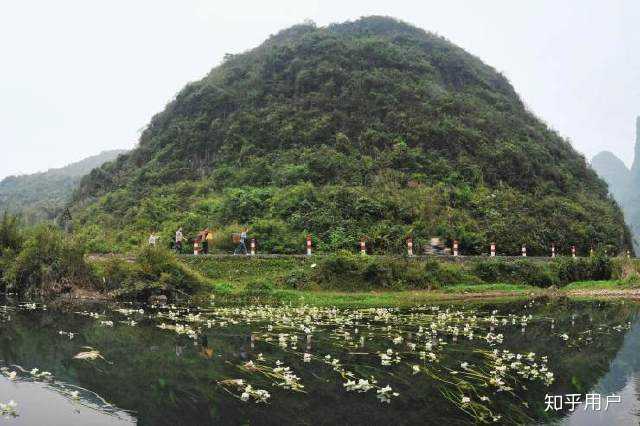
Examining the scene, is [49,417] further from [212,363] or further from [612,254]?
[612,254]

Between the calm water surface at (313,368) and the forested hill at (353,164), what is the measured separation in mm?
15291

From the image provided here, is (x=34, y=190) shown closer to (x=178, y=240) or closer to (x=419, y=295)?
(x=178, y=240)

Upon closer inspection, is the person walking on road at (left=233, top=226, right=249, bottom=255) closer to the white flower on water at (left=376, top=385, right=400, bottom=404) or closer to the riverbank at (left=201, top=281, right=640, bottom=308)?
the riverbank at (left=201, top=281, right=640, bottom=308)

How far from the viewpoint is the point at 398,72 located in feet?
191

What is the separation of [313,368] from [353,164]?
112 ft

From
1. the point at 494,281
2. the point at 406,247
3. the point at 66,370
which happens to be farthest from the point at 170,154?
the point at 66,370

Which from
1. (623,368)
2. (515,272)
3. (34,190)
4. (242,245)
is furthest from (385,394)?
(34,190)

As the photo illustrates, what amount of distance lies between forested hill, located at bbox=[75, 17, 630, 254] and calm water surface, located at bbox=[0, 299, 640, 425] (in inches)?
602

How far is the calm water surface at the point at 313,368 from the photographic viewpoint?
8.07 metres

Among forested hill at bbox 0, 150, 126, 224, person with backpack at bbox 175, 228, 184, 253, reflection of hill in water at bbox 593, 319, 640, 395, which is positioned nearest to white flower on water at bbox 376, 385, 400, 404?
reflection of hill in water at bbox 593, 319, 640, 395

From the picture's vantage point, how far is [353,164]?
43.9 metres

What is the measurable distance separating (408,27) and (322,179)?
182ft

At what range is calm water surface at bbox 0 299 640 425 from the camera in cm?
807

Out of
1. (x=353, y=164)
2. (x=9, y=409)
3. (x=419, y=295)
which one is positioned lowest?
(x=9, y=409)
